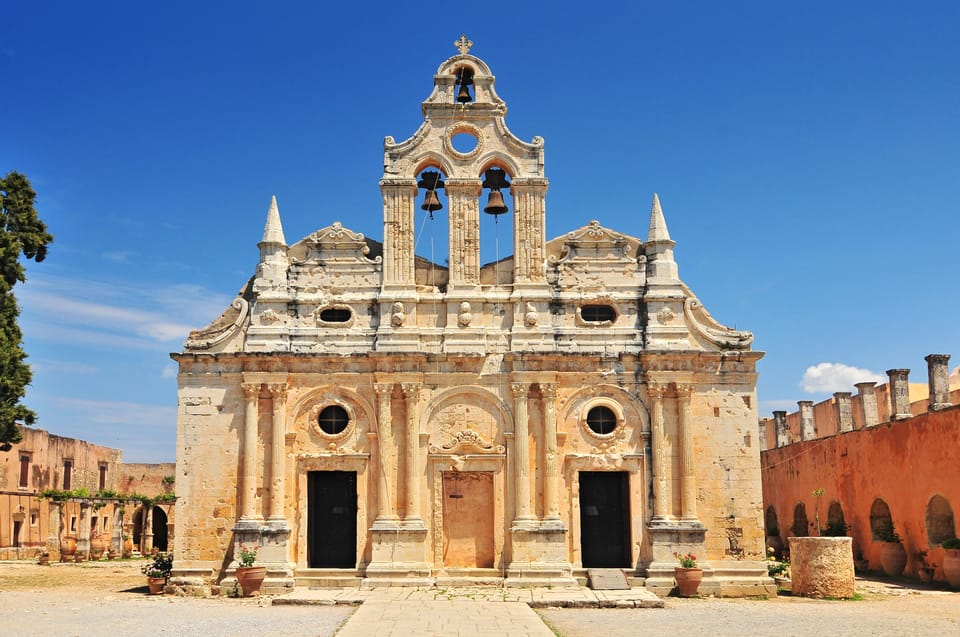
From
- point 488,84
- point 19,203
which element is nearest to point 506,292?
point 488,84

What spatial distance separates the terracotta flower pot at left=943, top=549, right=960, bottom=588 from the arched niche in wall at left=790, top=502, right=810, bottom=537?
30.8 feet

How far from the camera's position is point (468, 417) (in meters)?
22.4

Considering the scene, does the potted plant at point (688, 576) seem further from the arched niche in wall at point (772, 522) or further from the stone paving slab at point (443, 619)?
the arched niche in wall at point (772, 522)

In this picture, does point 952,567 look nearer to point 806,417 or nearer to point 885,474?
point 885,474

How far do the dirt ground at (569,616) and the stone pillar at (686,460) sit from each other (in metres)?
2.10

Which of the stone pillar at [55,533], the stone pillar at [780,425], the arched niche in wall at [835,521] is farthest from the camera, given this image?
the stone pillar at [780,425]

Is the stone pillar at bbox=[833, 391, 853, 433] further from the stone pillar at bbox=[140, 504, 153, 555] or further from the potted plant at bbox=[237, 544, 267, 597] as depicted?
the stone pillar at bbox=[140, 504, 153, 555]

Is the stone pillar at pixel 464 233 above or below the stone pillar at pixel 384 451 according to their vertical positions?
above

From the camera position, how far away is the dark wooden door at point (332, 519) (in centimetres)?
2203

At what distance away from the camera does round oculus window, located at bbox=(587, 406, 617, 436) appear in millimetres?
22453

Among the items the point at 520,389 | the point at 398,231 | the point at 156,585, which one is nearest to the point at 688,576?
the point at 520,389

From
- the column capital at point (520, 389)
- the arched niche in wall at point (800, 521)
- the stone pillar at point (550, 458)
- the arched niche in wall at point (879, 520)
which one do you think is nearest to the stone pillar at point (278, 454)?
the column capital at point (520, 389)

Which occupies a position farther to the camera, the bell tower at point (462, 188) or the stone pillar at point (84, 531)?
the stone pillar at point (84, 531)

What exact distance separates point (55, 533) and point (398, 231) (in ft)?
73.2
